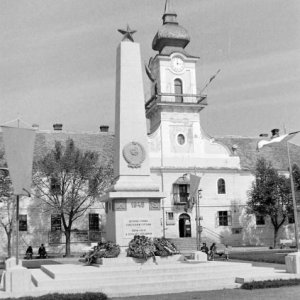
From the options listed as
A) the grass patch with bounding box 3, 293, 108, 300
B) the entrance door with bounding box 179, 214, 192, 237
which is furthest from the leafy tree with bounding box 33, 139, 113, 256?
the grass patch with bounding box 3, 293, 108, 300

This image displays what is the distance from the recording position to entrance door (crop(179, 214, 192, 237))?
149ft

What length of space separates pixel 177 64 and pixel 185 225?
52.6 ft

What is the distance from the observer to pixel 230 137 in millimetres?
54750

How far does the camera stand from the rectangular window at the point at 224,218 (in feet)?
154

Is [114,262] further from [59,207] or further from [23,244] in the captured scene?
[23,244]

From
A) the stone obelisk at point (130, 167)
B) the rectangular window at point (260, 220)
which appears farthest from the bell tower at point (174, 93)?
the stone obelisk at point (130, 167)

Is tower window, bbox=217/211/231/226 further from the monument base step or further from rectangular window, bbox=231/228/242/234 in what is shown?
the monument base step

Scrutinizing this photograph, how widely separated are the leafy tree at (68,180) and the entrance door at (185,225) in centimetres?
935

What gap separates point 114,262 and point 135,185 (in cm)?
323

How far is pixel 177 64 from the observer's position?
4934 centimetres

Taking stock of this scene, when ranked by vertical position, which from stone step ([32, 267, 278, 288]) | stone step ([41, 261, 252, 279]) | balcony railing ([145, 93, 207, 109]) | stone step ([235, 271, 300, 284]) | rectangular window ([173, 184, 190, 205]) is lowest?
stone step ([235, 271, 300, 284])

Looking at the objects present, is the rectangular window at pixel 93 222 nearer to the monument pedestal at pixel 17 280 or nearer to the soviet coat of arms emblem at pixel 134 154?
the soviet coat of arms emblem at pixel 134 154

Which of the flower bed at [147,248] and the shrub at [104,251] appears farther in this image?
the shrub at [104,251]

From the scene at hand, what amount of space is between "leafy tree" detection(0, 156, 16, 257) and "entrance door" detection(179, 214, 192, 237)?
1522 centimetres
